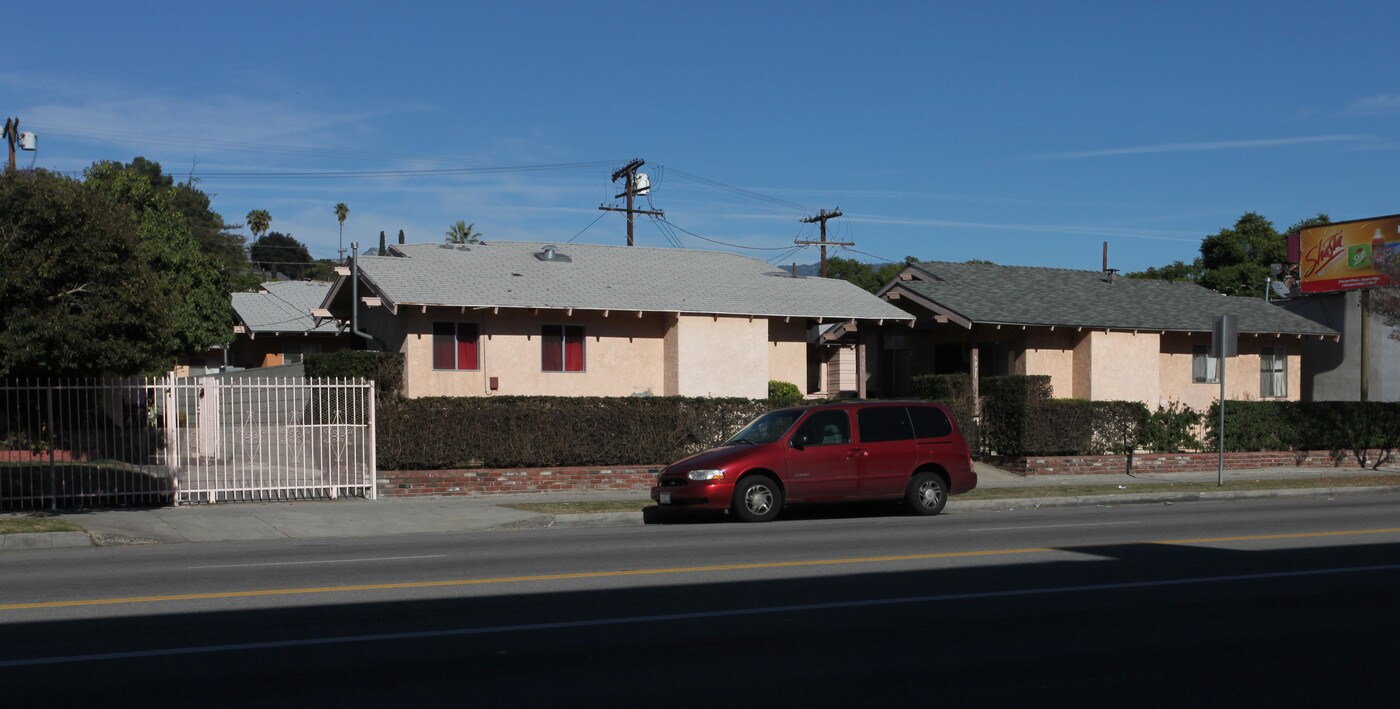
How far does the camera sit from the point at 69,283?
1617 cm

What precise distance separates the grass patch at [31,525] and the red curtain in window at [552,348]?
41.6 feet

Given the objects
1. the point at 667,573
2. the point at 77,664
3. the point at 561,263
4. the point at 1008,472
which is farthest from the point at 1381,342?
the point at 77,664

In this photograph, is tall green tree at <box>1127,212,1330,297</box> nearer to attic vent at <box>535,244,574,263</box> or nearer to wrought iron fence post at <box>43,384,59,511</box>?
attic vent at <box>535,244,574,263</box>

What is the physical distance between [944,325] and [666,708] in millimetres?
27357

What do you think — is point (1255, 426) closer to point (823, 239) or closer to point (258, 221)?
point (823, 239)

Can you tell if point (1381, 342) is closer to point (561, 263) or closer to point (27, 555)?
point (561, 263)

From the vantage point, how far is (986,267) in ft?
120

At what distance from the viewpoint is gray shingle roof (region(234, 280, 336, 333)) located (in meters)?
36.8

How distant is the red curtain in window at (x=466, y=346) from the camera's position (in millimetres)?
27656

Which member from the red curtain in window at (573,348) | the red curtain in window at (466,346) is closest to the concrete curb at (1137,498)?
the red curtain in window at (573,348)

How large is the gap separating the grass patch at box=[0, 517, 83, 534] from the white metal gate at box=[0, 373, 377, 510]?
3.73 ft

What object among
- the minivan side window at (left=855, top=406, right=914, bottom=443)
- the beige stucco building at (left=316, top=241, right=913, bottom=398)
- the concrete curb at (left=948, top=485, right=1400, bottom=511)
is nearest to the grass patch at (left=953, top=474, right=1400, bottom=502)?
the concrete curb at (left=948, top=485, right=1400, bottom=511)

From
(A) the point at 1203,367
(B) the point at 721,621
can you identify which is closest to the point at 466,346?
(B) the point at 721,621

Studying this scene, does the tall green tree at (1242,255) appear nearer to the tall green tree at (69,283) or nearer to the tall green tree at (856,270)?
the tall green tree at (856,270)
